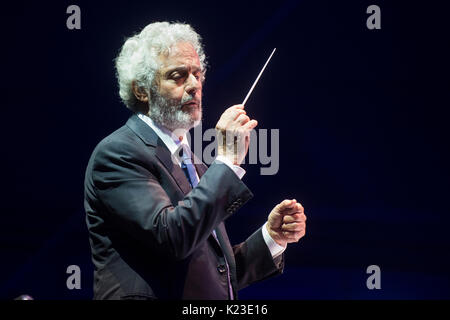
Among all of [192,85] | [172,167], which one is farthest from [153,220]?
[192,85]

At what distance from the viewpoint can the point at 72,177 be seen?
8.96ft

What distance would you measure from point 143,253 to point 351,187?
5.64 ft

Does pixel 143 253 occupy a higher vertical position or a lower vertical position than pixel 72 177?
lower

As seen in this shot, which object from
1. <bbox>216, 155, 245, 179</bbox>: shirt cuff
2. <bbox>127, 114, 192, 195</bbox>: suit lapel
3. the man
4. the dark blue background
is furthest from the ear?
the dark blue background

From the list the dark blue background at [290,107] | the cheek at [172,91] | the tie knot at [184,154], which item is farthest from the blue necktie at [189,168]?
the dark blue background at [290,107]

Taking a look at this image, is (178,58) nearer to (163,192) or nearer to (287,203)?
(163,192)

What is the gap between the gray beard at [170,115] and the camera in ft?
4.80

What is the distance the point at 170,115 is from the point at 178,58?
0.57ft

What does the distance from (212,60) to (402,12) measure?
1040 millimetres

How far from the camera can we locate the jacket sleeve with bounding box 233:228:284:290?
162 centimetres
